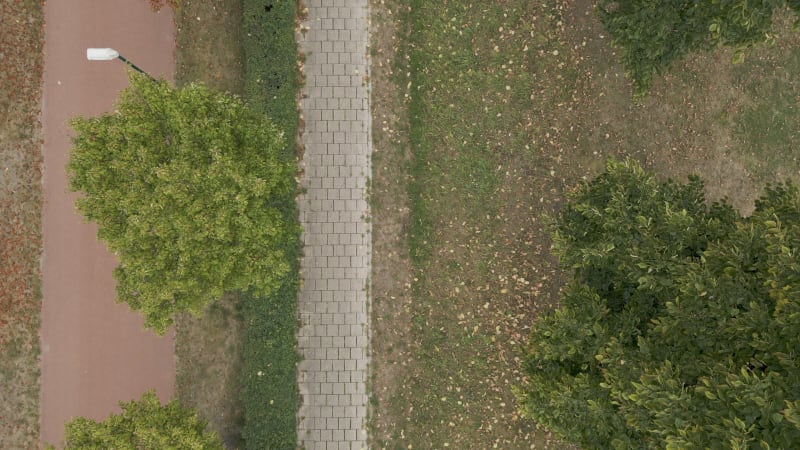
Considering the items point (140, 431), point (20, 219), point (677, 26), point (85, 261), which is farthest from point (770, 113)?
point (20, 219)

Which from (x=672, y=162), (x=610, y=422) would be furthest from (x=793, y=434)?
(x=672, y=162)

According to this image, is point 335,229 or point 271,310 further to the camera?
point 335,229

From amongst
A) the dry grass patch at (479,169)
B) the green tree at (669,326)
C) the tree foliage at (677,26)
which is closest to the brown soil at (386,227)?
the dry grass patch at (479,169)

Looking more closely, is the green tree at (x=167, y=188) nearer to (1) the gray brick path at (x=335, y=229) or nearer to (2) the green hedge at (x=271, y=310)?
(2) the green hedge at (x=271, y=310)

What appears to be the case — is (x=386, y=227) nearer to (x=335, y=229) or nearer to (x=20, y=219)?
(x=335, y=229)

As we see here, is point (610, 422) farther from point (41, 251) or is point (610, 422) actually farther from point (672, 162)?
point (41, 251)

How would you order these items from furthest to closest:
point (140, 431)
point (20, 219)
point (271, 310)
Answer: point (20, 219)
point (271, 310)
point (140, 431)

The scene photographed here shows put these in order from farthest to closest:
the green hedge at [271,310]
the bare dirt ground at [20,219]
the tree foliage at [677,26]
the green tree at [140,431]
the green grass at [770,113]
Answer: the green grass at [770,113] < the bare dirt ground at [20,219] < the green hedge at [271,310] < the green tree at [140,431] < the tree foliage at [677,26]
